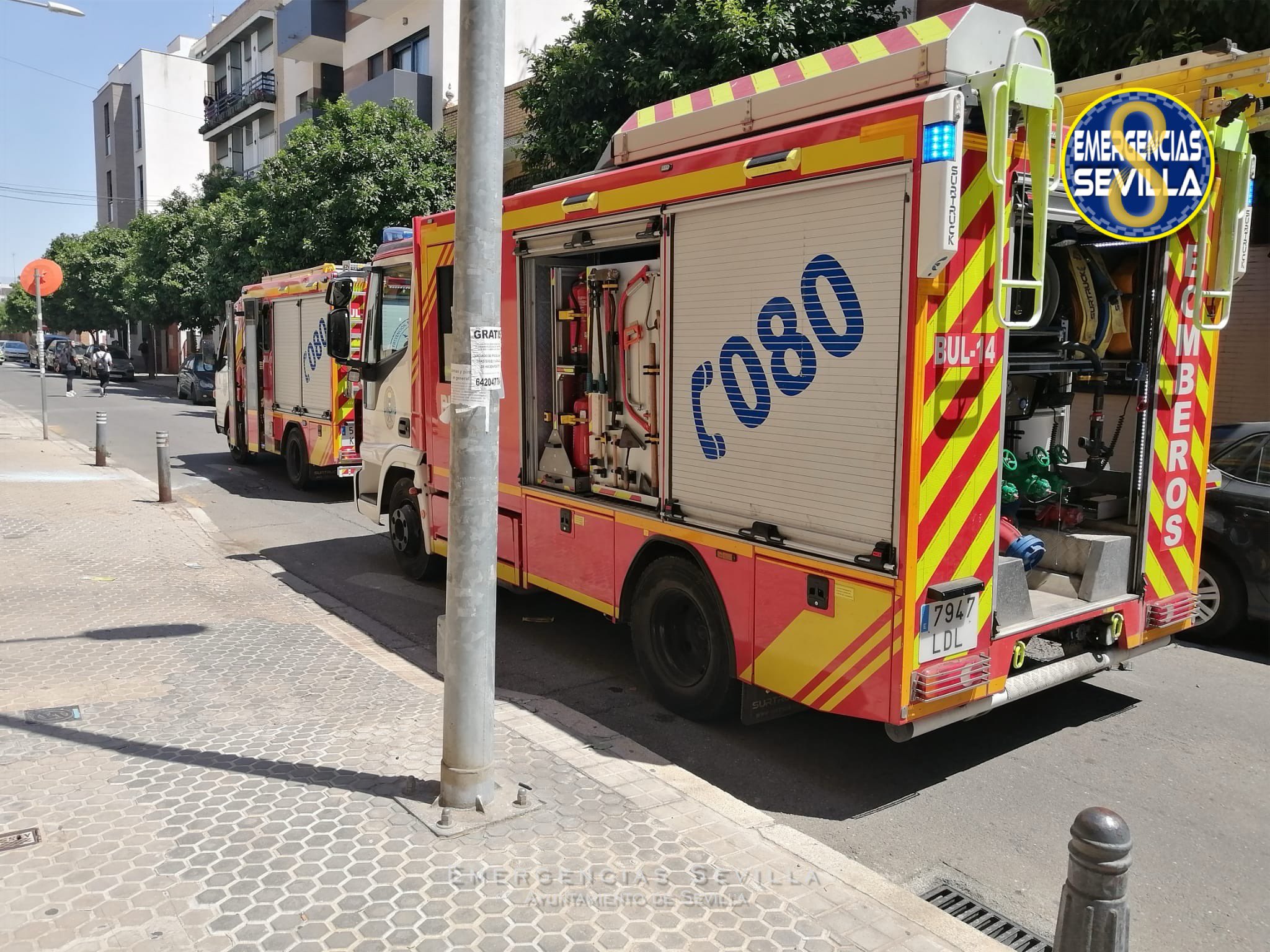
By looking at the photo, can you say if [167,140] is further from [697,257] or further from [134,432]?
[697,257]

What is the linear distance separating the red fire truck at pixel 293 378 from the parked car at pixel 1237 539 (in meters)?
7.93

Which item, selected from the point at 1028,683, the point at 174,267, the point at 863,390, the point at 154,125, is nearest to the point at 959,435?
the point at 863,390

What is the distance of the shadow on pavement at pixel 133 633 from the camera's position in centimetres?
658

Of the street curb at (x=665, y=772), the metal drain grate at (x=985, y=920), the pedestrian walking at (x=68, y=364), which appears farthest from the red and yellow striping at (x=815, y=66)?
the pedestrian walking at (x=68, y=364)

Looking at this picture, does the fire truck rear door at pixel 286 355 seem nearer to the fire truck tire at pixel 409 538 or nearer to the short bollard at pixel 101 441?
the short bollard at pixel 101 441

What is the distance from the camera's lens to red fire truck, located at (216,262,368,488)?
42.4ft

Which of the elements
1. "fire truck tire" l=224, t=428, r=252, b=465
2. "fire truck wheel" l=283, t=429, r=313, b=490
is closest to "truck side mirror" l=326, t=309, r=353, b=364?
"fire truck wheel" l=283, t=429, r=313, b=490

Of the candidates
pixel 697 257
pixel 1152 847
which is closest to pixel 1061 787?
pixel 1152 847

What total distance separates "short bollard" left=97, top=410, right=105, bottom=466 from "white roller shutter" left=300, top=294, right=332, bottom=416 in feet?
12.6

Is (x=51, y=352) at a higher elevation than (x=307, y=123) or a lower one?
lower

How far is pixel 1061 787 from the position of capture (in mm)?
4781

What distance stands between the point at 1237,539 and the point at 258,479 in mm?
12981

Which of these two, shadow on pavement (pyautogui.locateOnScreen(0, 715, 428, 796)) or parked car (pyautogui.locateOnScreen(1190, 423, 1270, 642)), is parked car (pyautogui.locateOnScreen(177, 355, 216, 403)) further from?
parked car (pyautogui.locateOnScreen(1190, 423, 1270, 642))

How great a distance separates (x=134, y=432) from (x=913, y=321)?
20.9 meters
